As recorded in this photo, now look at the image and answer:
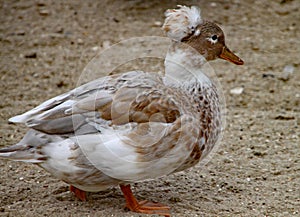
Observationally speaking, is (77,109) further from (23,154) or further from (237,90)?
(237,90)

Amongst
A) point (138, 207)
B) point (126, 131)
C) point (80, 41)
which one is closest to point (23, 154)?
point (126, 131)

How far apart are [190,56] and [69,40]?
123 inches

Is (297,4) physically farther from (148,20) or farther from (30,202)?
(30,202)

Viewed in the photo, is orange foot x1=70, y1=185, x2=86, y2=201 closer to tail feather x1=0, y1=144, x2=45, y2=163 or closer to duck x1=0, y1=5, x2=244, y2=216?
duck x1=0, y1=5, x2=244, y2=216

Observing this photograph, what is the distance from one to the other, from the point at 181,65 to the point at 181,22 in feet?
0.87

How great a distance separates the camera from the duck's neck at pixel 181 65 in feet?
12.0

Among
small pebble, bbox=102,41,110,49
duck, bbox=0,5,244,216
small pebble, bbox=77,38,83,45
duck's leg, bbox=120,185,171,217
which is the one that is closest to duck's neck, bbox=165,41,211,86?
duck, bbox=0,5,244,216

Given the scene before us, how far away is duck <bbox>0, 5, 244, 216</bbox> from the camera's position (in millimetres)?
3254

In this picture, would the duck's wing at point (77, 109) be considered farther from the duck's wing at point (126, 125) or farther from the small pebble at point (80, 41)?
the small pebble at point (80, 41)

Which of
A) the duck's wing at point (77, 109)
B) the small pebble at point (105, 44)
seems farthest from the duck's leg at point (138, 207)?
the small pebble at point (105, 44)

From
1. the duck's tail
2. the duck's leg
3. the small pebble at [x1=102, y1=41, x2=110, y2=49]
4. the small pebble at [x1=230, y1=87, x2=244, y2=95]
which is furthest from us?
the small pebble at [x1=102, y1=41, x2=110, y2=49]

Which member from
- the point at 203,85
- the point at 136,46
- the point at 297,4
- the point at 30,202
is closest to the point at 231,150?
the point at 203,85

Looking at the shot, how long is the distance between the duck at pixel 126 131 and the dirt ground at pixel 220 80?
31cm

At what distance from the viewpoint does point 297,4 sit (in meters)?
7.54
